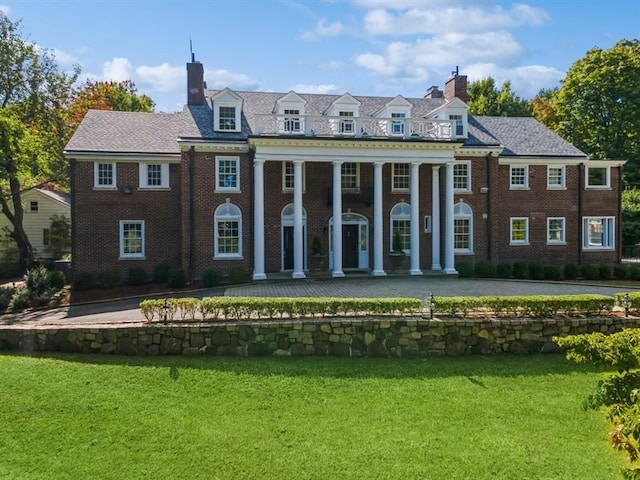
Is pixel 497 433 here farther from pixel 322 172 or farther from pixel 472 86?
pixel 472 86

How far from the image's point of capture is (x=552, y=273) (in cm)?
2350

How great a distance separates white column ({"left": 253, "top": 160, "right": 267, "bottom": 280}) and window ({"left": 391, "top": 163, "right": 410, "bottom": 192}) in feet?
23.0

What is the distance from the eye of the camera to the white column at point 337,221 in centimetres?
2219

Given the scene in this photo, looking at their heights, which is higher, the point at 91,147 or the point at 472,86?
the point at 472,86

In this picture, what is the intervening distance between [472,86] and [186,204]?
130ft

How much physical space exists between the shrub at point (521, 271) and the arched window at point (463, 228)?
235 cm

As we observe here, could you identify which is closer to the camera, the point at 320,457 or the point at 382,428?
the point at 320,457

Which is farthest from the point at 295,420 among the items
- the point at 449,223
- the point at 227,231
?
the point at 449,223

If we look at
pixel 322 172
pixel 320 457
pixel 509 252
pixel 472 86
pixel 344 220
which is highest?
pixel 472 86

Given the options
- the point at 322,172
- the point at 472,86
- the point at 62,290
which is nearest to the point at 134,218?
the point at 62,290

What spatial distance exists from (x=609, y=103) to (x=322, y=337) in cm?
4054

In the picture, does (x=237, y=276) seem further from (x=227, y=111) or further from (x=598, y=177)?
(x=598, y=177)

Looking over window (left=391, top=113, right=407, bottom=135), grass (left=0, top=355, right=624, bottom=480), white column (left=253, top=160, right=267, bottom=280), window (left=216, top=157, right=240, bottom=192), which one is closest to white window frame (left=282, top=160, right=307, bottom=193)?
white column (left=253, top=160, right=267, bottom=280)

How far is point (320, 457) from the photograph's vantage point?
306 inches
